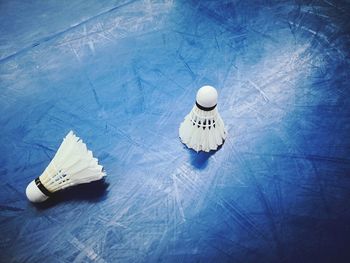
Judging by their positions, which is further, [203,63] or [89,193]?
[203,63]

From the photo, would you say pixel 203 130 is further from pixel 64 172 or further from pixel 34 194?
pixel 34 194

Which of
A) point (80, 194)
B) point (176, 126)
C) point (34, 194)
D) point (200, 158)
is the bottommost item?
point (34, 194)

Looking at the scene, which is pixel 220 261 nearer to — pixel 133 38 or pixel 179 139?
pixel 179 139

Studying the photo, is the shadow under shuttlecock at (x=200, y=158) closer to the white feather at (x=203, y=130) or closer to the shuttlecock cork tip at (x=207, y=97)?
the white feather at (x=203, y=130)

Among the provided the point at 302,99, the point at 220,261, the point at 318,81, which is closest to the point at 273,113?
the point at 302,99

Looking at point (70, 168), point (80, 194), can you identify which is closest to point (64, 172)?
point (70, 168)

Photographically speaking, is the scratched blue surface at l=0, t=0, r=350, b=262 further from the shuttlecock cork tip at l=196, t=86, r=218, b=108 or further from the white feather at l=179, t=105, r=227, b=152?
the shuttlecock cork tip at l=196, t=86, r=218, b=108

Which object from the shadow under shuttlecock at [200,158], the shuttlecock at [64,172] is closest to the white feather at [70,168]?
the shuttlecock at [64,172]

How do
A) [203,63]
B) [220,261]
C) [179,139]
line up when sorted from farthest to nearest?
[203,63] → [179,139] → [220,261]
